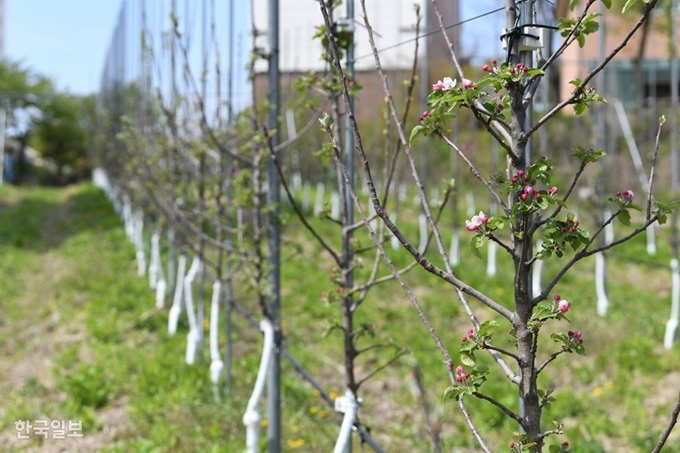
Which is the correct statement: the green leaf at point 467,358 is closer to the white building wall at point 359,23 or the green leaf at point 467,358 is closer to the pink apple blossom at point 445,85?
the pink apple blossom at point 445,85

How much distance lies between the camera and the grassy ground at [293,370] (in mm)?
4051

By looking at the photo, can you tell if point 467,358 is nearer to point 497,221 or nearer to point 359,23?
point 497,221

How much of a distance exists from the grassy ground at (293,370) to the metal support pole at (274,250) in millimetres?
254

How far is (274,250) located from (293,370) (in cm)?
208

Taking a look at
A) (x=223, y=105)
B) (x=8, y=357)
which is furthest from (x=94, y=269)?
(x=223, y=105)

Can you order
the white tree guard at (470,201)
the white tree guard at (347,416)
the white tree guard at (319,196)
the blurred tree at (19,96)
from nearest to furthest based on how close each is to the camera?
the white tree guard at (347,416) → the white tree guard at (470,201) → the white tree guard at (319,196) → the blurred tree at (19,96)

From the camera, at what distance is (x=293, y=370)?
516cm

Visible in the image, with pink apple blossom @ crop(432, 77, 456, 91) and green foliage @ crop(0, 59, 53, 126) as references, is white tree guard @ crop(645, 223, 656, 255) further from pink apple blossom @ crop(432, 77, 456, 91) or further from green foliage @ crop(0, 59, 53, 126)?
green foliage @ crop(0, 59, 53, 126)

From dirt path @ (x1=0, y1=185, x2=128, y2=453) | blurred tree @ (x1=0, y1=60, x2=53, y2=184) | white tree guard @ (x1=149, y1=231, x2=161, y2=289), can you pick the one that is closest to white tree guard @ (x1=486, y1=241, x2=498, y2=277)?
white tree guard @ (x1=149, y1=231, x2=161, y2=289)

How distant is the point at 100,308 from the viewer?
6.61 m

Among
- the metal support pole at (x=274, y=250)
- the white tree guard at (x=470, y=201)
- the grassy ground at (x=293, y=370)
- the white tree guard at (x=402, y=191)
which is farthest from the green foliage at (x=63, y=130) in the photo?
the metal support pole at (x=274, y=250)

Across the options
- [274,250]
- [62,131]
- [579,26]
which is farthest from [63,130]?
[579,26]

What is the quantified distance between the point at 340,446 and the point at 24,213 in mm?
13078

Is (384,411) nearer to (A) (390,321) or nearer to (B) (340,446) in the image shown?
(A) (390,321)
